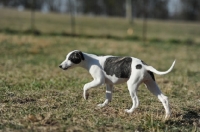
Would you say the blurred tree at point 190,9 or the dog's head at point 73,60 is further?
the blurred tree at point 190,9

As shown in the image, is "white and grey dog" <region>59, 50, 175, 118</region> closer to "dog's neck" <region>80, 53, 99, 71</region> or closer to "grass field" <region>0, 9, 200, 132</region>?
"dog's neck" <region>80, 53, 99, 71</region>

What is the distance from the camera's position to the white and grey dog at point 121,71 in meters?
5.90

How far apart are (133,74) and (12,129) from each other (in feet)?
6.84

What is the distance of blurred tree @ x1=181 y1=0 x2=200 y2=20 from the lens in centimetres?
8209

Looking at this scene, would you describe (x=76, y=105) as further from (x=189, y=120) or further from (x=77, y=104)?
(x=189, y=120)

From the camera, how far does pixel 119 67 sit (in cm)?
609

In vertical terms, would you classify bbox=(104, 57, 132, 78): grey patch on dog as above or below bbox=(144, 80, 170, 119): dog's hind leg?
above

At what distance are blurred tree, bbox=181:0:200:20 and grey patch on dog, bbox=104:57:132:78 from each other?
79.0 meters

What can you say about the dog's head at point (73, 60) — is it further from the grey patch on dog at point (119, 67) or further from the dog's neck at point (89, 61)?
the grey patch on dog at point (119, 67)

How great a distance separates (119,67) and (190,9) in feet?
267

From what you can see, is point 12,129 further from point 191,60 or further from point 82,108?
point 191,60

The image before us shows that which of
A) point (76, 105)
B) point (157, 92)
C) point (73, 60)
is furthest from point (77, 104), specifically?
point (157, 92)

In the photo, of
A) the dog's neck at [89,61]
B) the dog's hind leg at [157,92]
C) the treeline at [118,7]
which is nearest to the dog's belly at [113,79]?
the dog's neck at [89,61]

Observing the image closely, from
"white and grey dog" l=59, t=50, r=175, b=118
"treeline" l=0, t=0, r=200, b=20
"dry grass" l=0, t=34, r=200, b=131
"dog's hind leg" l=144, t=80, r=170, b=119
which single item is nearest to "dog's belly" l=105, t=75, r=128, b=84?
"white and grey dog" l=59, t=50, r=175, b=118
